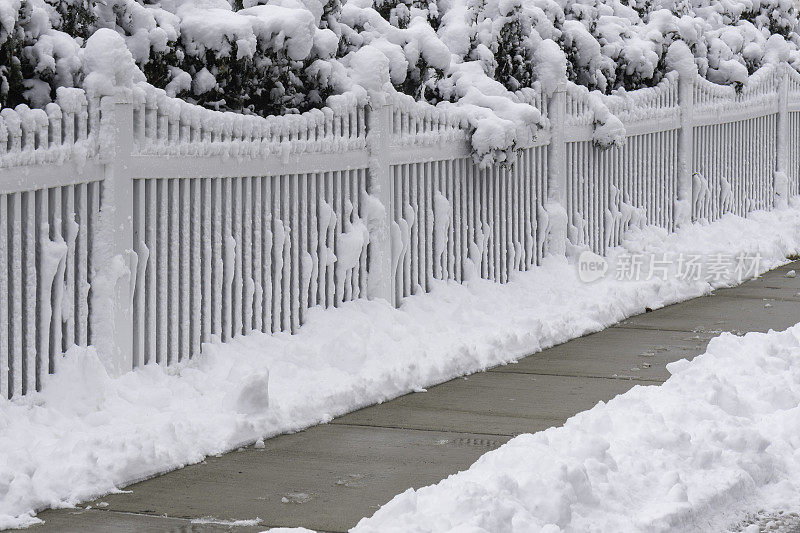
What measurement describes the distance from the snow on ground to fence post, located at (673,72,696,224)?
16.5 feet

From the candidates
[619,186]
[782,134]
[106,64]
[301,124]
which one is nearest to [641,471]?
[106,64]

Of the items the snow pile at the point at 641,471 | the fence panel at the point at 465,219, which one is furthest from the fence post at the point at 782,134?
the snow pile at the point at 641,471

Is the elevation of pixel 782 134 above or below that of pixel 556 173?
above

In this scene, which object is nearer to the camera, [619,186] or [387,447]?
[387,447]

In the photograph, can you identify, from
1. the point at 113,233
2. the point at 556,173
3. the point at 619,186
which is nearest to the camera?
the point at 113,233

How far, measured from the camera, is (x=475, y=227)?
11164mm

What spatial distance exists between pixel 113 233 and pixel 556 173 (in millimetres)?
5877

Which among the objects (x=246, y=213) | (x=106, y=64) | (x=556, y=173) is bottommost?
(x=246, y=213)

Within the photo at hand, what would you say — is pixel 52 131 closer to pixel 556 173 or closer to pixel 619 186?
pixel 556 173

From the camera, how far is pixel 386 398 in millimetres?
8242

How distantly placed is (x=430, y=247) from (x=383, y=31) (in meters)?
1.75

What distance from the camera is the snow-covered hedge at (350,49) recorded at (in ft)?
24.4

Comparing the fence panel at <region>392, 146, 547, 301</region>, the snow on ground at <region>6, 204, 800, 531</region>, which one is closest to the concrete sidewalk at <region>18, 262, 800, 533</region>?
the snow on ground at <region>6, 204, 800, 531</region>

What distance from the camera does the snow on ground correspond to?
18.8 feet
